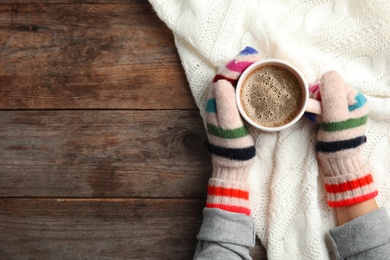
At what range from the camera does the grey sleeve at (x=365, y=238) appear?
2.77ft

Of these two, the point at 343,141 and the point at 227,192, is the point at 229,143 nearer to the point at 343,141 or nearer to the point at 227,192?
the point at 227,192

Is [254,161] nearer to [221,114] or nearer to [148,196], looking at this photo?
[221,114]

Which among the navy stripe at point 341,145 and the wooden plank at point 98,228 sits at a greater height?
the navy stripe at point 341,145

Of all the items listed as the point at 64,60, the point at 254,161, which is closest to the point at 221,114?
the point at 254,161

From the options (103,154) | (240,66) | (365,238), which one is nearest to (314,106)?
(240,66)

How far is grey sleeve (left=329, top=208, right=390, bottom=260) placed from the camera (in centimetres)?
85

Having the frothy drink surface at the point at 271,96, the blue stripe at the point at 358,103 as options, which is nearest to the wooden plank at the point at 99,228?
the frothy drink surface at the point at 271,96

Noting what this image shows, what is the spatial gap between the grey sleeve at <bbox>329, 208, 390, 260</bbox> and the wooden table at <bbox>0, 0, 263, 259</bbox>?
11.4 inches

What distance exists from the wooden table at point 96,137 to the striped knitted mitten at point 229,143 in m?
0.05

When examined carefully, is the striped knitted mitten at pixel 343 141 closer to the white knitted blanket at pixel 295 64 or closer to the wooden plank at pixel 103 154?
the white knitted blanket at pixel 295 64

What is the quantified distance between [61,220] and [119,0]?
487 millimetres

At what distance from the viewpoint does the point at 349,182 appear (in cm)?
87

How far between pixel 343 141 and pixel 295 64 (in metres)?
0.18

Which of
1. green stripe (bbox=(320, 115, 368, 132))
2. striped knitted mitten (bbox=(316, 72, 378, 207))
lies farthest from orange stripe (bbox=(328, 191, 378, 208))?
green stripe (bbox=(320, 115, 368, 132))
